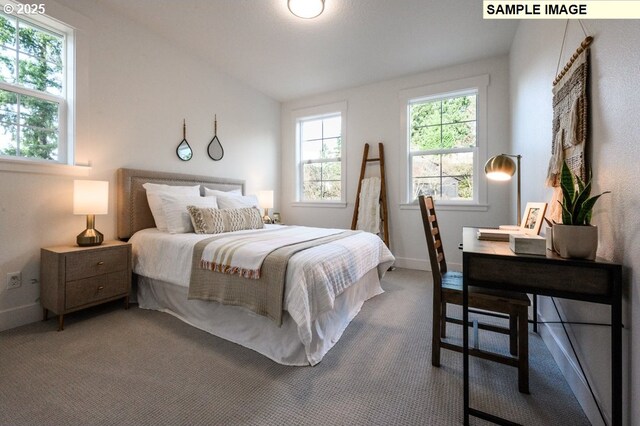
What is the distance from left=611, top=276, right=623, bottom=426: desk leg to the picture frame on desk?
0.67 m

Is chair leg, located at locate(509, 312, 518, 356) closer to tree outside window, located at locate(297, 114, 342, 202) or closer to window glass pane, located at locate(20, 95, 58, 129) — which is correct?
tree outside window, located at locate(297, 114, 342, 202)

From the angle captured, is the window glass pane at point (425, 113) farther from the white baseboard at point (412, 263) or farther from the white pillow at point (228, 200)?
the white pillow at point (228, 200)

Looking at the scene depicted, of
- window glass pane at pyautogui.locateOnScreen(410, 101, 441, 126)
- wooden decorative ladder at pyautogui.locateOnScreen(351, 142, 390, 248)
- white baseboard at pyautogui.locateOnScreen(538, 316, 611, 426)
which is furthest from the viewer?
wooden decorative ladder at pyautogui.locateOnScreen(351, 142, 390, 248)

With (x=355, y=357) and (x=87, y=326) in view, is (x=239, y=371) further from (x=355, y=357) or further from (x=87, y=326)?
(x=87, y=326)

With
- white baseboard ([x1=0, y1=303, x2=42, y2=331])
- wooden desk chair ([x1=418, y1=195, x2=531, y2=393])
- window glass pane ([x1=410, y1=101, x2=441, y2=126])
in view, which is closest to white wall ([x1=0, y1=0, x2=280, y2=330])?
white baseboard ([x1=0, y1=303, x2=42, y2=331])

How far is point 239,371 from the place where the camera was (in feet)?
5.26

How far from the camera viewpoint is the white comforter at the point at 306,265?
64.3 inches

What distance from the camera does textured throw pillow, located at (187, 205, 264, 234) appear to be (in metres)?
2.60

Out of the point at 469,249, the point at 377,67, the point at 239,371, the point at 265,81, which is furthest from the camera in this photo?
the point at 265,81

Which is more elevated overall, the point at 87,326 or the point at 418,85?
the point at 418,85

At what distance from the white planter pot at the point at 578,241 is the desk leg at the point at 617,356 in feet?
0.40

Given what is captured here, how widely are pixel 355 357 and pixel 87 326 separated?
2.03m

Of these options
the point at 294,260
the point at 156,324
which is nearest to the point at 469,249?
the point at 294,260

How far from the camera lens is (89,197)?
7.25 ft
